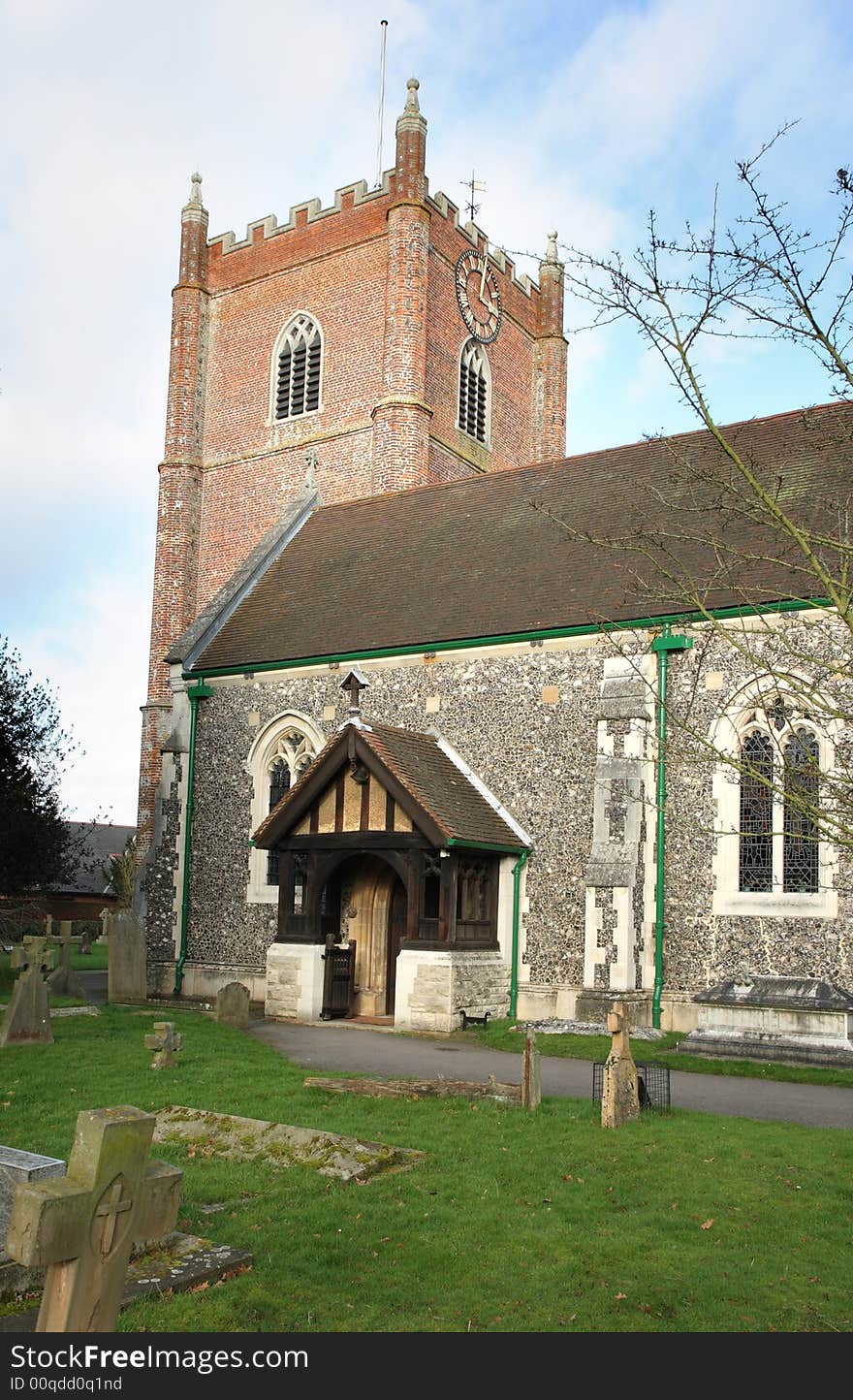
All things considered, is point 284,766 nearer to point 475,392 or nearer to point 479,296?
point 475,392

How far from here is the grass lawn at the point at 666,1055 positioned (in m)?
12.5

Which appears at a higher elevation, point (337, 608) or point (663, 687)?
point (337, 608)

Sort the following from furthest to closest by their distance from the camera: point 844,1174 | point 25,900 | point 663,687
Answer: point 25,900 < point 663,687 < point 844,1174

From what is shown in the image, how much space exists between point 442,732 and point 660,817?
4.07 m

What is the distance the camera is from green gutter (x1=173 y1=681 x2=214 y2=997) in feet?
68.6

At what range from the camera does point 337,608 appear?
21.2m

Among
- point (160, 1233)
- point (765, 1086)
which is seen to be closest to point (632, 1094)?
point (765, 1086)

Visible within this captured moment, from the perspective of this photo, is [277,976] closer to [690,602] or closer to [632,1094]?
[632,1094]

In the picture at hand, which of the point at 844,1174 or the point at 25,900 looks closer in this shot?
the point at 844,1174

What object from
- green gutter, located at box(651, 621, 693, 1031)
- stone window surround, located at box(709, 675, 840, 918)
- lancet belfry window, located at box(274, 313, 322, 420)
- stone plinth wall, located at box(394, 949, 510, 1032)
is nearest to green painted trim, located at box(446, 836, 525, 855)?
stone plinth wall, located at box(394, 949, 510, 1032)

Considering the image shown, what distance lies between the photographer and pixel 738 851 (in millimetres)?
15938

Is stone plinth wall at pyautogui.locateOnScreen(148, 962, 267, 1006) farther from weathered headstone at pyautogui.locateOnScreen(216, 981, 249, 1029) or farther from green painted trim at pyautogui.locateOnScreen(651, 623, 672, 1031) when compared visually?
green painted trim at pyautogui.locateOnScreen(651, 623, 672, 1031)
